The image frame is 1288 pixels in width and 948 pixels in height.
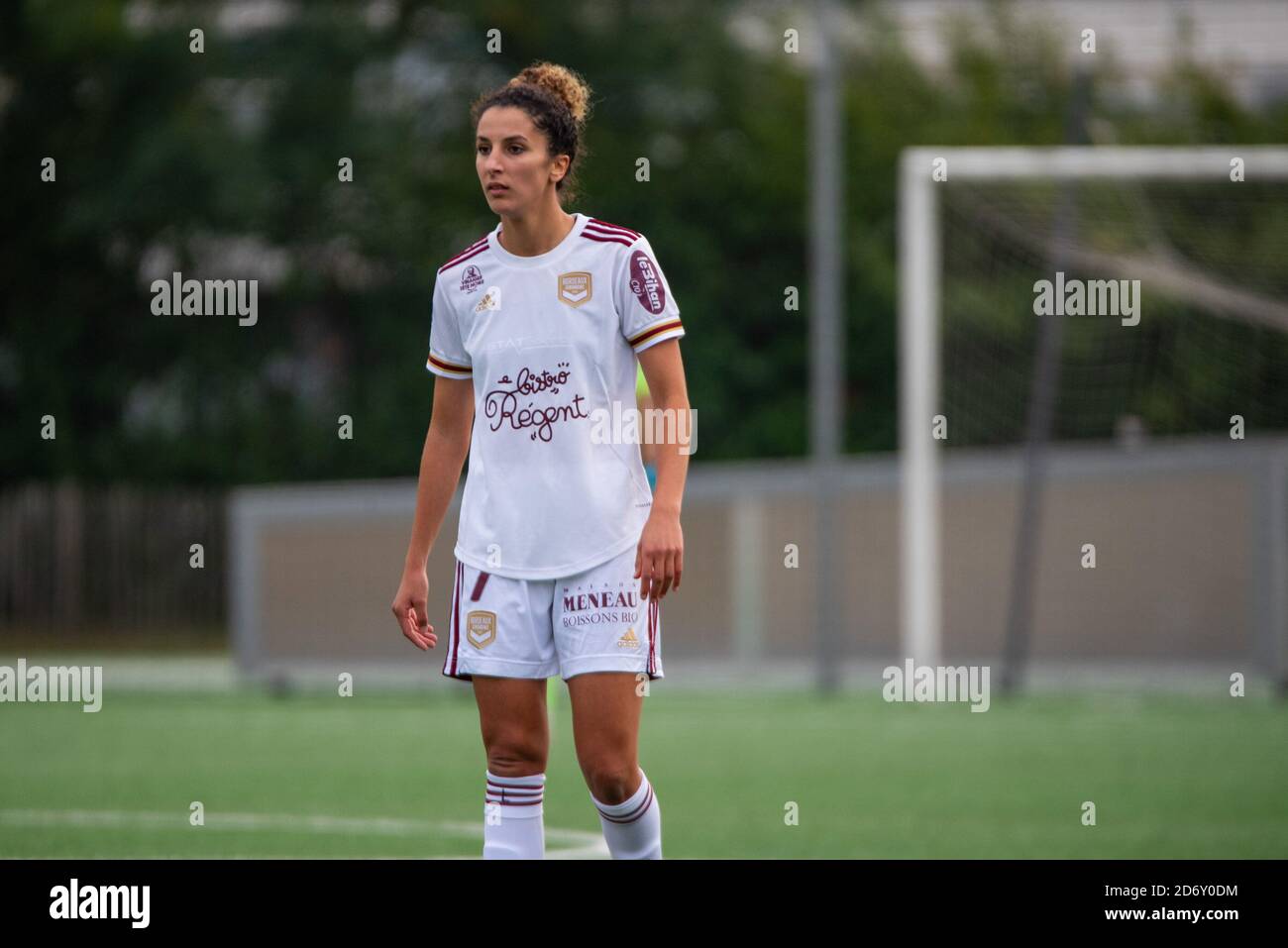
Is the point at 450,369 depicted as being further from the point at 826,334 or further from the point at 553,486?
the point at 826,334

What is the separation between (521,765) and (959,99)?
91.8 ft

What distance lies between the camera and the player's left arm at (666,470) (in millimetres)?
5121

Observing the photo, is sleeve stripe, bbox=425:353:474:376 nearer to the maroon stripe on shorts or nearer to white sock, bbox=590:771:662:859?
the maroon stripe on shorts

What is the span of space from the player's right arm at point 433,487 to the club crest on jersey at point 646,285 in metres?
0.63

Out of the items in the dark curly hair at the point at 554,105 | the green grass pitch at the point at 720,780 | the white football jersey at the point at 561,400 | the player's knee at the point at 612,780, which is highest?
the dark curly hair at the point at 554,105

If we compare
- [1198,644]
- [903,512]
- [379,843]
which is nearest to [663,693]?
[903,512]

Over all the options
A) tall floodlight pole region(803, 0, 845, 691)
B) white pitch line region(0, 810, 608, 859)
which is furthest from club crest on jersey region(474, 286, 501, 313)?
tall floodlight pole region(803, 0, 845, 691)

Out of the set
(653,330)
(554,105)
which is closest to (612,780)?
(653,330)

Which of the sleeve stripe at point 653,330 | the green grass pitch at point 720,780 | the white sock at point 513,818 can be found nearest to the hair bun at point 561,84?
the sleeve stripe at point 653,330

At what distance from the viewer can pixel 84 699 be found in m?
17.4

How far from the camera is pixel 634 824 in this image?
5.43 metres

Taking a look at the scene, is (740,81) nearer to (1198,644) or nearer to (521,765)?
(1198,644)

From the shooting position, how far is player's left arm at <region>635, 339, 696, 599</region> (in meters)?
5.12

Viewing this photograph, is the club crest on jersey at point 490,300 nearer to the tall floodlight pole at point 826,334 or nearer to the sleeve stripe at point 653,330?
the sleeve stripe at point 653,330
